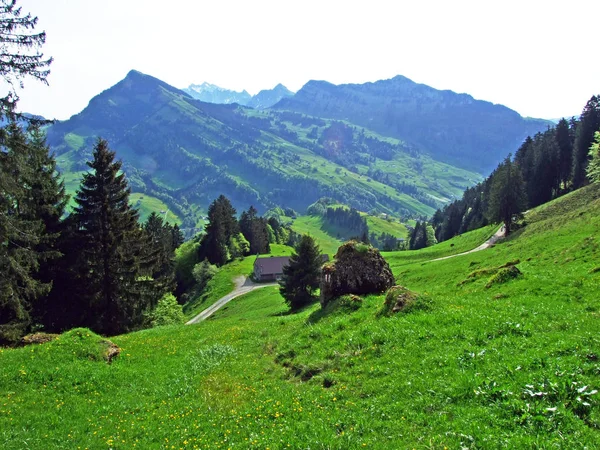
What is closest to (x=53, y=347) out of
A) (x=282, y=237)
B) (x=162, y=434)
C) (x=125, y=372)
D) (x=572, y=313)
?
(x=125, y=372)

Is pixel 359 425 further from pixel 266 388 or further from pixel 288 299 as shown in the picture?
pixel 288 299

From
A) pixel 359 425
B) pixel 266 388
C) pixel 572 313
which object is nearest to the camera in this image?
pixel 359 425

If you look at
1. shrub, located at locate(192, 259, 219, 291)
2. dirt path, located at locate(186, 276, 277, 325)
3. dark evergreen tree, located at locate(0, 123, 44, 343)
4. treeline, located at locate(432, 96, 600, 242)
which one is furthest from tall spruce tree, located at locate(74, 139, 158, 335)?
treeline, located at locate(432, 96, 600, 242)

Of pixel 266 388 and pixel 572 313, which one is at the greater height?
pixel 572 313

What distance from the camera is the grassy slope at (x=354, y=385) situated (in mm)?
9523

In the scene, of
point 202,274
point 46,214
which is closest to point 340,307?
point 46,214

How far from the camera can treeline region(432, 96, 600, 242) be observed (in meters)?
79.1

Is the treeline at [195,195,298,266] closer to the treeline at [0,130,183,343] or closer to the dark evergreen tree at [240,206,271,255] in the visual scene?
the dark evergreen tree at [240,206,271,255]

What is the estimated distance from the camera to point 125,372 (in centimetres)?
1762

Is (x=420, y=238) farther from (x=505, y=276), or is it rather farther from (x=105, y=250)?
(x=105, y=250)

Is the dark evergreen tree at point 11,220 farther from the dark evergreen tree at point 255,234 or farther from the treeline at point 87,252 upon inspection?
the dark evergreen tree at point 255,234

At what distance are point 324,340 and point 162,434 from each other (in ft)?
26.2

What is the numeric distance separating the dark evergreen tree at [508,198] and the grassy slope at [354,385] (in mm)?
62922

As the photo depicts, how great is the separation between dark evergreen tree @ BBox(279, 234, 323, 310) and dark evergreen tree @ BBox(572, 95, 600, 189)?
3011 inches
